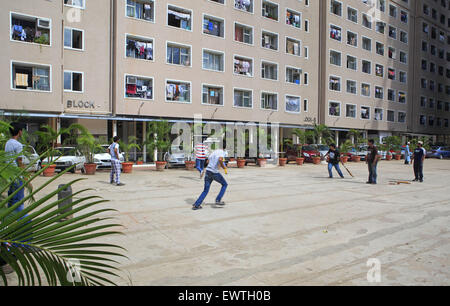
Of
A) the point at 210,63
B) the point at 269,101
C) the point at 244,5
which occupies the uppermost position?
the point at 244,5

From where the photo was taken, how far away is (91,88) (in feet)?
75.3

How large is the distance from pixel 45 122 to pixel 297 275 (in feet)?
76.6

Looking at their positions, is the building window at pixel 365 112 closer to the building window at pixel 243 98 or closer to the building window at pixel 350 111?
the building window at pixel 350 111

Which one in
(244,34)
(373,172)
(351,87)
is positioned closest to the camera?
(373,172)

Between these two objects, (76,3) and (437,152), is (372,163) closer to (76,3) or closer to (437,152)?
(76,3)

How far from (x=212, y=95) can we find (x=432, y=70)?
4237cm

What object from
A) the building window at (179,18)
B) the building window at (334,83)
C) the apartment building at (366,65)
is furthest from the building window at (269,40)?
the building window at (334,83)

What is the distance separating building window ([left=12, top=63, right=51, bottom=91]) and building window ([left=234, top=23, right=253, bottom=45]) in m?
16.8

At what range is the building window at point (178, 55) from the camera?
86.2ft

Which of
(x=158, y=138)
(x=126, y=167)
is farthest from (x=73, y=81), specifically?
(x=126, y=167)

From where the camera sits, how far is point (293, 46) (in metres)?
34.9

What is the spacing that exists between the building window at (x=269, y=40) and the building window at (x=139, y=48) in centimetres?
1224

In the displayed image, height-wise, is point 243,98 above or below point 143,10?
below

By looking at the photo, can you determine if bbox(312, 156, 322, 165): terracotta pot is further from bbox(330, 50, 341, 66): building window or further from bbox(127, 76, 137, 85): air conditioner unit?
bbox(330, 50, 341, 66): building window
